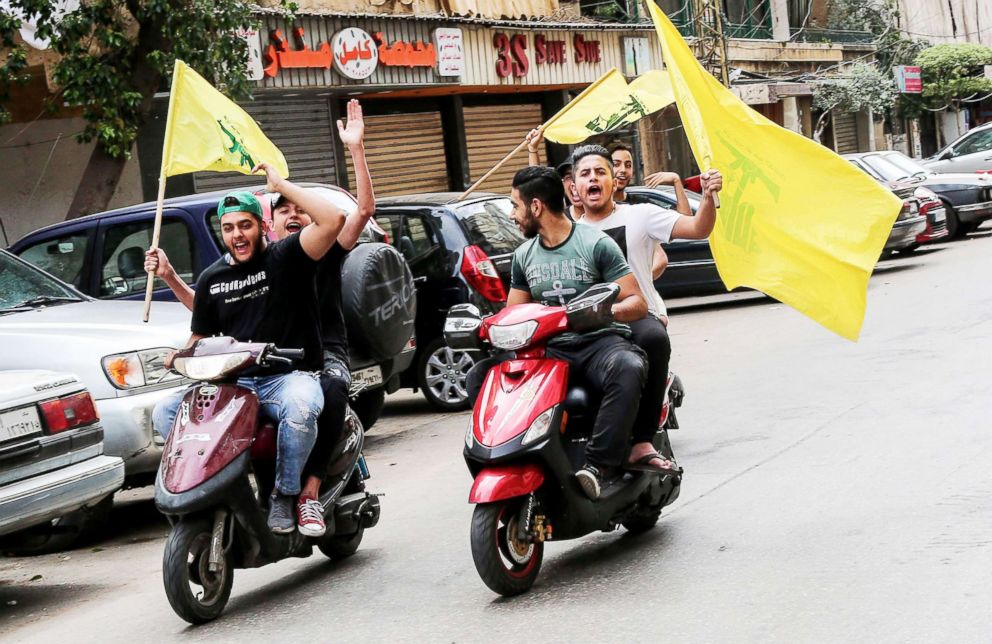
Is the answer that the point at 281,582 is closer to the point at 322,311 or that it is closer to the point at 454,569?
the point at 454,569

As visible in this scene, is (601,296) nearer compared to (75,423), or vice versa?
(601,296)

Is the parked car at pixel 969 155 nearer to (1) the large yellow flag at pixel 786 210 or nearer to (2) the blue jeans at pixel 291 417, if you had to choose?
(1) the large yellow flag at pixel 786 210

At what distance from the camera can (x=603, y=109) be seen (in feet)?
41.3

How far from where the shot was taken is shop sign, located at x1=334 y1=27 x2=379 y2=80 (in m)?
18.5

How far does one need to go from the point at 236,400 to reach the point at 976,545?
3.10 m

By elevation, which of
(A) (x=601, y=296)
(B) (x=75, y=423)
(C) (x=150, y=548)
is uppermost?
(A) (x=601, y=296)

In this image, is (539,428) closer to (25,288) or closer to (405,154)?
(25,288)

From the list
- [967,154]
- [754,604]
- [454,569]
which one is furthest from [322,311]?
[967,154]

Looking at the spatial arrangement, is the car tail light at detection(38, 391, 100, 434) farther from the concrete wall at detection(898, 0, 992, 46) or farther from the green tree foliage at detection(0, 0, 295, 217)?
the concrete wall at detection(898, 0, 992, 46)

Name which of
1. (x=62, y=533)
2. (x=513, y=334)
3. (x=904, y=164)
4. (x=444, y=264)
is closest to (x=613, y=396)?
(x=513, y=334)

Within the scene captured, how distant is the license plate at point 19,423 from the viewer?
6.26m

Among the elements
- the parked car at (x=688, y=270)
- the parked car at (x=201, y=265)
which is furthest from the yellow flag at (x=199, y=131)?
the parked car at (x=688, y=270)

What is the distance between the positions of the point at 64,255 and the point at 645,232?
5270 mm

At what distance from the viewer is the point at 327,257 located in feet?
20.5
